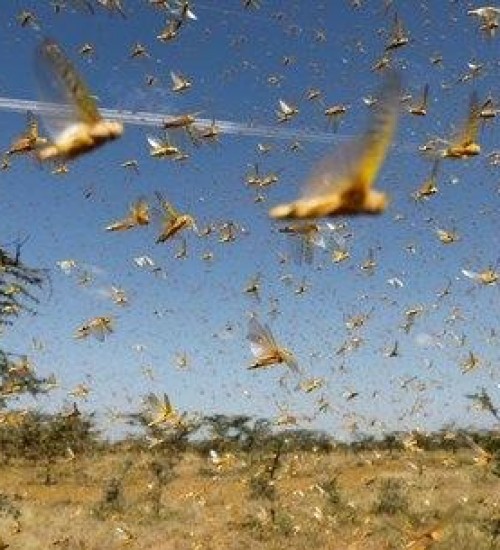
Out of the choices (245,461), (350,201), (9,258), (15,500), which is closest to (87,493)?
(15,500)

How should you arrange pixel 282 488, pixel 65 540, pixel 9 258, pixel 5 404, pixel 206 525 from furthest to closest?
pixel 282 488 < pixel 5 404 < pixel 206 525 < pixel 65 540 < pixel 9 258

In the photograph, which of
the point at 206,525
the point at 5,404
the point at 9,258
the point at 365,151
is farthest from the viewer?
the point at 5,404

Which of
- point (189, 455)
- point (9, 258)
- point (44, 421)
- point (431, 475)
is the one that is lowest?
point (189, 455)

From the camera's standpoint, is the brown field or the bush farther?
the bush

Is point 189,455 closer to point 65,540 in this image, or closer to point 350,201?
point 65,540

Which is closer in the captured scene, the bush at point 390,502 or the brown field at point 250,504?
the brown field at point 250,504

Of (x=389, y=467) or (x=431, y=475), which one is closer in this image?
(x=431, y=475)

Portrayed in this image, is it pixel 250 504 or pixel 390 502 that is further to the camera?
pixel 250 504

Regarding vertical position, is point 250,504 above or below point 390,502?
below
